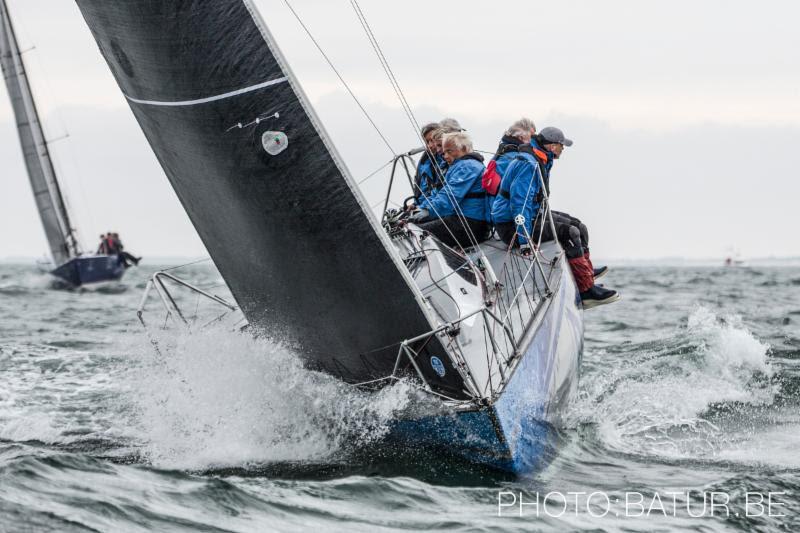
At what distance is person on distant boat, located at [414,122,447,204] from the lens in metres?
6.73

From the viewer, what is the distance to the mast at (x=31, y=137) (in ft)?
78.9

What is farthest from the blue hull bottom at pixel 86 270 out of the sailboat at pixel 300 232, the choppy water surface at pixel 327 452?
the sailboat at pixel 300 232

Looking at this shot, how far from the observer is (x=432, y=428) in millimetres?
4723

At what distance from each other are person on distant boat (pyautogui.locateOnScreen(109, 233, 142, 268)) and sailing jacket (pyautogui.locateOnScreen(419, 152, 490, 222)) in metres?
22.2

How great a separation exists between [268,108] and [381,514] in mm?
1778

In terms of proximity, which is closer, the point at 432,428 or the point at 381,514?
the point at 381,514

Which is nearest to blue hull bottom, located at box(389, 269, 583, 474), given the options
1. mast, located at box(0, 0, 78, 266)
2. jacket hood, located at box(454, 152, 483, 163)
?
jacket hood, located at box(454, 152, 483, 163)

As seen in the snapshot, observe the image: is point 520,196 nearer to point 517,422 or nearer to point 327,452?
point 517,422

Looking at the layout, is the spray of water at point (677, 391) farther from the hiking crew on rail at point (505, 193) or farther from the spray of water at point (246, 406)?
the spray of water at point (246, 406)

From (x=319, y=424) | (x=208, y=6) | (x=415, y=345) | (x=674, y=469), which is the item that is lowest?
(x=674, y=469)

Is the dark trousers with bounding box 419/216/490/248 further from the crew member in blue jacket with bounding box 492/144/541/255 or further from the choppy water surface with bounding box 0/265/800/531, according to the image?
the choppy water surface with bounding box 0/265/800/531

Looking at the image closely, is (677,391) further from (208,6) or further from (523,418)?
(208,6)

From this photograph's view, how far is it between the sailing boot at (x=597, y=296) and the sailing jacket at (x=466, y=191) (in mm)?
934

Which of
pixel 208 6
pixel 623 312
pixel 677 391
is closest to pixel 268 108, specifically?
pixel 208 6
